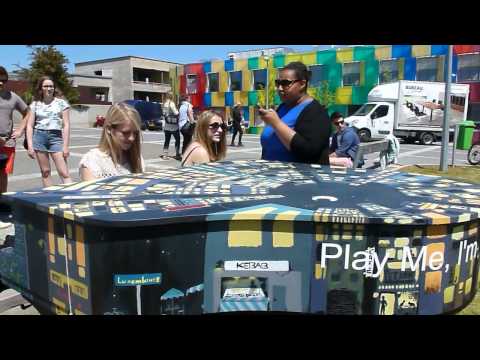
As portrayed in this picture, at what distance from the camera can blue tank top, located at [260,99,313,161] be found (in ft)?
9.74

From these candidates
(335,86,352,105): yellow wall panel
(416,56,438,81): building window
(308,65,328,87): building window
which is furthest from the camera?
(308,65,328,87): building window

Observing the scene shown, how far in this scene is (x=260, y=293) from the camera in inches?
78.2

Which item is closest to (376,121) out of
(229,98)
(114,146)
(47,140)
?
(47,140)

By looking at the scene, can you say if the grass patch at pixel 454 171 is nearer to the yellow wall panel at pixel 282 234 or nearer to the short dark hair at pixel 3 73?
the short dark hair at pixel 3 73

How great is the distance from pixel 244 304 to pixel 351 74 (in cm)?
3256

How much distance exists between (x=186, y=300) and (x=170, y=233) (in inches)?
13.1

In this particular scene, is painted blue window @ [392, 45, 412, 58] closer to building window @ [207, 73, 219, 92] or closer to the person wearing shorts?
building window @ [207, 73, 219, 92]

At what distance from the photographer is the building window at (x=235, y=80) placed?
38766mm

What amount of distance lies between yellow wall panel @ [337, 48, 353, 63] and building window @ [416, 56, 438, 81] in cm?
505

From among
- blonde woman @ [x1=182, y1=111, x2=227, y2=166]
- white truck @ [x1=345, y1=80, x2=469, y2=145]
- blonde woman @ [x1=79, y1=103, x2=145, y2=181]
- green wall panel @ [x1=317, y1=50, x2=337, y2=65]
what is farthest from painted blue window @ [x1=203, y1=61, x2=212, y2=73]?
blonde woman @ [x1=79, y1=103, x2=145, y2=181]

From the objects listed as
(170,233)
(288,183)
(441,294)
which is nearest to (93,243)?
(170,233)

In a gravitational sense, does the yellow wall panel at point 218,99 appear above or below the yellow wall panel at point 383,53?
below

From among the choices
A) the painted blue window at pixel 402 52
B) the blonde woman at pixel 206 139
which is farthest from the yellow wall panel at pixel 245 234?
the painted blue window at pixel 402 52

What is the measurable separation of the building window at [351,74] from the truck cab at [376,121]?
11.5 meters
